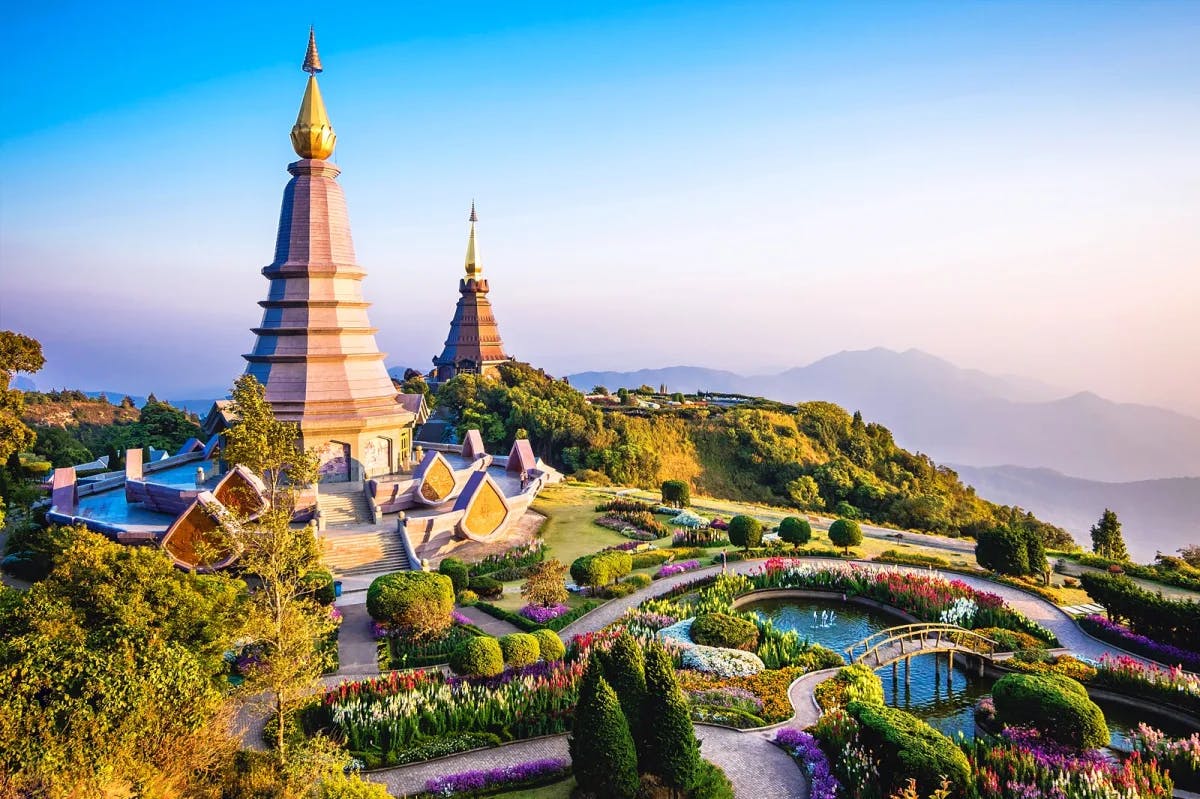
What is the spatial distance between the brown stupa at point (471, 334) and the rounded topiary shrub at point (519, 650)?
2135 inches

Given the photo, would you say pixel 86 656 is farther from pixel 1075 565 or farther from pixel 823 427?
pixel 823 427

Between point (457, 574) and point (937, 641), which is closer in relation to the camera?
point (937, 641)

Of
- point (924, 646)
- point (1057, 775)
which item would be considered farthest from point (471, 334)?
point (1057, 775)

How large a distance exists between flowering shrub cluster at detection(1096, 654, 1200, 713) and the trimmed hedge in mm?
12097

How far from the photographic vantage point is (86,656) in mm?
10219

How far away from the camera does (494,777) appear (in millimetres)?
12906

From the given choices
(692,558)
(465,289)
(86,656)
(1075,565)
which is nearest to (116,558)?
(86,656)

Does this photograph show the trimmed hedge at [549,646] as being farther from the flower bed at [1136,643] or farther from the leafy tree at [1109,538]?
the leafy tree at [1109,538]

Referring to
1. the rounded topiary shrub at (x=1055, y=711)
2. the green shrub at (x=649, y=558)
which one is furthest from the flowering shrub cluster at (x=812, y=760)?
the green shrub at (x=649, y=558)

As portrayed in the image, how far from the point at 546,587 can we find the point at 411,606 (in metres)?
3.90

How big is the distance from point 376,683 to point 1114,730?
50.3ft

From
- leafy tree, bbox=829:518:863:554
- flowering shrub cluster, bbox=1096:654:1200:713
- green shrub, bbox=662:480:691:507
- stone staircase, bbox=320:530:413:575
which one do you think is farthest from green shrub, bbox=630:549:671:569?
flowering shrub cluster, bbox=1096:654:1200:713

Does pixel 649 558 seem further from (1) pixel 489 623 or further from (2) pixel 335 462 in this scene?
(2) pixel 335 462

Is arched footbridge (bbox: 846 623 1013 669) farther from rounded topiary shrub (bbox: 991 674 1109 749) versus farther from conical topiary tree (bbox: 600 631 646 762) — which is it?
conical topiary tree (bbox: 600 631 646 762)
